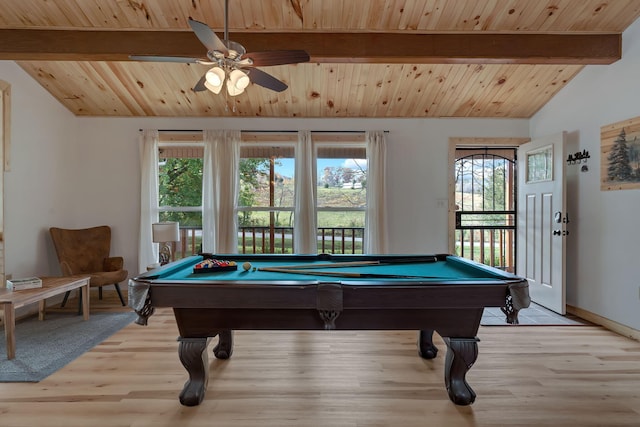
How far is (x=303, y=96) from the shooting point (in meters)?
4.31

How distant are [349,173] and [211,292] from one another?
342 centimetres

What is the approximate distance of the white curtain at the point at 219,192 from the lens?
4.64 meters

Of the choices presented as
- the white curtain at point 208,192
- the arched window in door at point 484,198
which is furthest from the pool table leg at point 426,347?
the arched window in door at point 484,198

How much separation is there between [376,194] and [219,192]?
2.12 m

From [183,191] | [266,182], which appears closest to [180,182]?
[183,191]

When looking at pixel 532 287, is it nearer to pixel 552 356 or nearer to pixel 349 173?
pixel 552 356

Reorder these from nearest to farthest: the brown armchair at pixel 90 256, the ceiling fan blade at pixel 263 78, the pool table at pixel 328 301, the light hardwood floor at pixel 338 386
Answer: the pool table at pixel 328 301, the light hardwood floor at pixel 338 386, the ceiling fan blade at pixel 263 78, the brown armchair at pixel 90 256

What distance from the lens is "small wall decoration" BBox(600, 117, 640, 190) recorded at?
318 cm

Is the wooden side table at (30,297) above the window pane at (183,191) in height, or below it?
below

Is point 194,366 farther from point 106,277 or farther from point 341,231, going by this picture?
point 341,231

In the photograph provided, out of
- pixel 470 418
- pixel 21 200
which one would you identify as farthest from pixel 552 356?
pixel 21 200

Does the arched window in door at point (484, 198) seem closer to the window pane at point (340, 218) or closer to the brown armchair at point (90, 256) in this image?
the window pane at point (340, 218)

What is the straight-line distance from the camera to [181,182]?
4926 mm

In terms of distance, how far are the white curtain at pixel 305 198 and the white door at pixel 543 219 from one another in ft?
9.07
